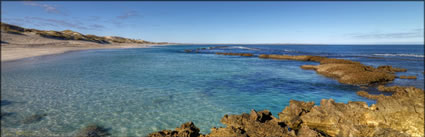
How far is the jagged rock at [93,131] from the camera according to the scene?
8391mm

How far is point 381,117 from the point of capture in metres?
8.84

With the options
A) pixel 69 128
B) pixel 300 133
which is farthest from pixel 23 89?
pixel 300 133

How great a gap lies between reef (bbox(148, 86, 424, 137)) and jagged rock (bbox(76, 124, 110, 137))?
11.7ft

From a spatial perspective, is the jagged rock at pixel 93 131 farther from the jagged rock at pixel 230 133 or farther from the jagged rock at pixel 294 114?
the jagged rock at pixel 294 114

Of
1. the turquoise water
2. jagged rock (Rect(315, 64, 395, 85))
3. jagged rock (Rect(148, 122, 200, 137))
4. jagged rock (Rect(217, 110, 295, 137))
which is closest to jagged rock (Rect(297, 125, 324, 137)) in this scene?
jagged rock (Rect(217, 110, 295, 137))

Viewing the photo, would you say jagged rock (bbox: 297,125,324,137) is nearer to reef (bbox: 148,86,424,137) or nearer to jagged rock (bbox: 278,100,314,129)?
reef (bbox: 148,86,424,137)

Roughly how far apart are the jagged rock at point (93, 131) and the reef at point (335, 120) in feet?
11.7

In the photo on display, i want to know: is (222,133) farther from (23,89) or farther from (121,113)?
(23,89)

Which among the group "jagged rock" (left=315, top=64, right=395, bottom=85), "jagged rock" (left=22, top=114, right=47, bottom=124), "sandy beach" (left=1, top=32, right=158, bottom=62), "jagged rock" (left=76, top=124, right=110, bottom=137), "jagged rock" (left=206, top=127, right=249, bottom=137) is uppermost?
"sandy beach" (left=1, top=32, right=158, bottom=62)

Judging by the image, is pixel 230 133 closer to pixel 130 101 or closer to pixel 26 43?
pixel 130 101

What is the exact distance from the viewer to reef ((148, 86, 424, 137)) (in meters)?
7.17

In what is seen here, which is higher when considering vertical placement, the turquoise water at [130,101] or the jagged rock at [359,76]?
the jagged rock at [359,76]

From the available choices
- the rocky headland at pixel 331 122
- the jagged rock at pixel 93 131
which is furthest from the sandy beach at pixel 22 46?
the rocky headland at pixel 331 122

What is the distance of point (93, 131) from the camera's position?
8750 millimetres
